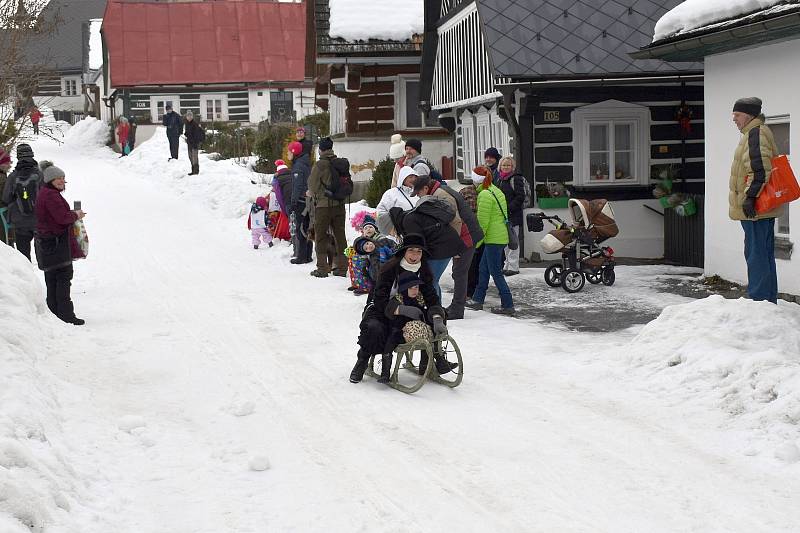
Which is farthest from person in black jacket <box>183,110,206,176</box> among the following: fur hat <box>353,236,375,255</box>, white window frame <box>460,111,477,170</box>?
fur hat <box>353,236,375,255</box>

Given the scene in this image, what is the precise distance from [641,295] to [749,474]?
24.6 feet

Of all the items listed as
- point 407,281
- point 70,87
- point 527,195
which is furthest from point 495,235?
point 70,87

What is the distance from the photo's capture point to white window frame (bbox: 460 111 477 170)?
22.5 metres

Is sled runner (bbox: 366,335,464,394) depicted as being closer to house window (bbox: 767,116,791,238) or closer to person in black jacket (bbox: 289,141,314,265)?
house window (bbox: 767,116,791,238)

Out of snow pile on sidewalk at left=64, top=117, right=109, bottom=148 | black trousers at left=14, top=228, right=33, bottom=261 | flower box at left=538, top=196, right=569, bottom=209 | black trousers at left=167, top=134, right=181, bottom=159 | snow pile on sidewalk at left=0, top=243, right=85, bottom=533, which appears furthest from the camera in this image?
snow pile on sidewalk at left=64, top=117, right=109, bottom=148

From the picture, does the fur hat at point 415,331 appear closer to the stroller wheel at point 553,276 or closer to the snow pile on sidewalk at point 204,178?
the stroller wheel at point 553,276

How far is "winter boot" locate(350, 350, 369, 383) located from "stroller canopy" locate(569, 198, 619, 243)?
6.69 meters

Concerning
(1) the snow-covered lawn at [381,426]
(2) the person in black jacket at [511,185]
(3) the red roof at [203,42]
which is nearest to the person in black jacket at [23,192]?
(1) the snow-covered lawn at [381,426]

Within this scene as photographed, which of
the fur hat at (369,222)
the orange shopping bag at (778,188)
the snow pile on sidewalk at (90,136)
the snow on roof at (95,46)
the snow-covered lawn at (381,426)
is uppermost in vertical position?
the snow on roof at (95,46)

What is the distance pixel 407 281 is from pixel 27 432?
362 cm

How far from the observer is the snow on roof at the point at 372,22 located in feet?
88.7

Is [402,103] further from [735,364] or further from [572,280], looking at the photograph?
[735,364]

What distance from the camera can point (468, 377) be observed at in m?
9.58

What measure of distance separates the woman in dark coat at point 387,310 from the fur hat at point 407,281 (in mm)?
17
